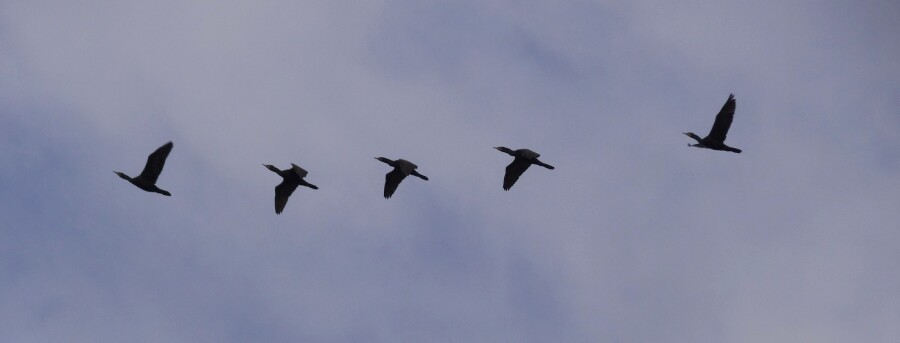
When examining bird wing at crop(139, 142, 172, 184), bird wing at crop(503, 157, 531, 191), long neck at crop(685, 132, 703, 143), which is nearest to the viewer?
bird wing at crop(139, 142, 172, 184)

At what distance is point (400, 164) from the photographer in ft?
232

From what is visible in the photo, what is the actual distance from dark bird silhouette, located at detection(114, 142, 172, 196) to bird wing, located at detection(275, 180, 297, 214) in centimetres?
596

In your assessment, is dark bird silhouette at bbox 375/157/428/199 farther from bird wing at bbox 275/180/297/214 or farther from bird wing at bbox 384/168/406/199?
bird wing at bbox 275/180/297/214

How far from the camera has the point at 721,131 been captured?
71.8 metres

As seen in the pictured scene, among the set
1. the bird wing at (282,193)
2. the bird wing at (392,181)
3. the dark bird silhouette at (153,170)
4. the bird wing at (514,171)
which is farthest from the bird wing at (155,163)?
the bird wing at (514,171)

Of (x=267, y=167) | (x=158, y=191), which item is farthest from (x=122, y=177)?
(x=267, y=167)

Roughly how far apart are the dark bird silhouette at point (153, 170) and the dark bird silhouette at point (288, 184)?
6037 mm

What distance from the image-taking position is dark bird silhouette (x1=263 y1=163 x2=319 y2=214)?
2768 inches

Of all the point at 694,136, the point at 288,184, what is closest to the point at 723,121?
the point at 694,136

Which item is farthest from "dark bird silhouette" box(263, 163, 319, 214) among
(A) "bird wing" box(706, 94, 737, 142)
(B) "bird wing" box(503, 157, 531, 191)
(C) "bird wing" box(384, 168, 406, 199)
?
(A) "bird wing" box(706, 94, 737, 142)

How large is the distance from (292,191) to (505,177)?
11.5 m

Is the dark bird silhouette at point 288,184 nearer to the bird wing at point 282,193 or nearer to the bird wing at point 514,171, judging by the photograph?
the bird wing at point 282,193

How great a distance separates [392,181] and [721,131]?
17842 mm

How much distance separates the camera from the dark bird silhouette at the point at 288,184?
70312 mm
